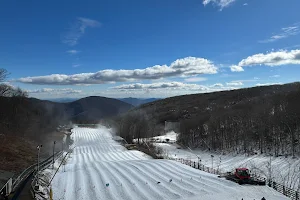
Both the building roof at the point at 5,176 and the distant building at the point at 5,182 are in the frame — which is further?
the building roof at the point at 5,176

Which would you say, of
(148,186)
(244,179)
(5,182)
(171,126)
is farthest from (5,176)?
(171,126)

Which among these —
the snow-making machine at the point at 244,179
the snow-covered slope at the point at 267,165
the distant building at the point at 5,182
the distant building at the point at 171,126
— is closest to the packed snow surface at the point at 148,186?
the snow-making machine at the point at 244,179

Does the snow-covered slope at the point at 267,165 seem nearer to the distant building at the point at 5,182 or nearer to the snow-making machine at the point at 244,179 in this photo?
the snow-making machine at the point at 244,179

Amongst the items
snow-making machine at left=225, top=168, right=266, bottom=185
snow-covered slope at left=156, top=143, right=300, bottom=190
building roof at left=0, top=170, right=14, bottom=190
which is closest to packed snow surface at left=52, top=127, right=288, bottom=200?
snow-making machine at left=225, top=168, right=266, bottom=185

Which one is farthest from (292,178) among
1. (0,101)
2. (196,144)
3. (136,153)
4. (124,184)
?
(0,101)

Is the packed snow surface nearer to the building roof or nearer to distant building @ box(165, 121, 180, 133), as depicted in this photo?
the building roof

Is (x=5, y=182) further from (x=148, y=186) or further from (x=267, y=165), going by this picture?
(x=267, y=165)

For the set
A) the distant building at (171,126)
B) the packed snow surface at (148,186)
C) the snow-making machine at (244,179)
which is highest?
the snow-making machine at (244,179)

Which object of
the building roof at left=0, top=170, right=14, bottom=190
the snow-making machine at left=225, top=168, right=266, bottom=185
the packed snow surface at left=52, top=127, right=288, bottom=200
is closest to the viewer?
the packed snow surface at left=52, top=127, right=288, bottom=200
